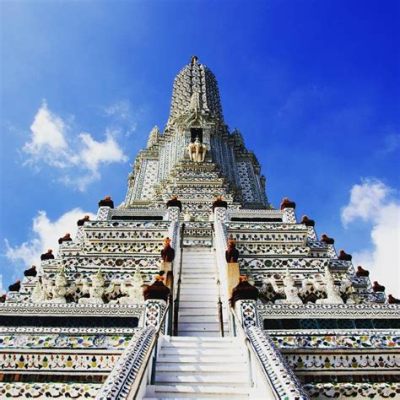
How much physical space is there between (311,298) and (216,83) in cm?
2422

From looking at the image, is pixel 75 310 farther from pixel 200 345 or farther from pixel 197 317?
pixel 197 317

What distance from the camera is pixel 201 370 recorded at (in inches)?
211

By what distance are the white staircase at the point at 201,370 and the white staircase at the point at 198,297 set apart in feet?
3.35

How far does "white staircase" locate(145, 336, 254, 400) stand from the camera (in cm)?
478

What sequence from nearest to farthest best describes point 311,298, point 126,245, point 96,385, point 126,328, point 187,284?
point 96,385 → point 126,328 → point 311,298 → point 187,284 → point 126,245

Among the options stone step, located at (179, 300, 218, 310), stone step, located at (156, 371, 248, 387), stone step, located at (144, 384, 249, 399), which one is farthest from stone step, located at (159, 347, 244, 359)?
stone step, located at (179, 300, 218, 310)

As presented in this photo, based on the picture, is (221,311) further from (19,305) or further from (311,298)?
(19,305)

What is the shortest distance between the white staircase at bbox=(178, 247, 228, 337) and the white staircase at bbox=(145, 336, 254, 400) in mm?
1021

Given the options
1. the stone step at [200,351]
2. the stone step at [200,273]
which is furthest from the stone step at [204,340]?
the stone step at [200,273]

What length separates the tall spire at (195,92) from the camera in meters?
25.3

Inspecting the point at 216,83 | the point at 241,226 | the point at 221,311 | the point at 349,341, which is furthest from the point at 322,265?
the point at 216,83

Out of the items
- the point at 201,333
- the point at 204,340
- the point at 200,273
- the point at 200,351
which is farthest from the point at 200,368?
the point at 200,273

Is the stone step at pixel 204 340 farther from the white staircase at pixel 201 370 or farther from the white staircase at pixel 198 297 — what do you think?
the white staircase at pixel 198 297

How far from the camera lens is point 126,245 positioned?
1075 centimetres
